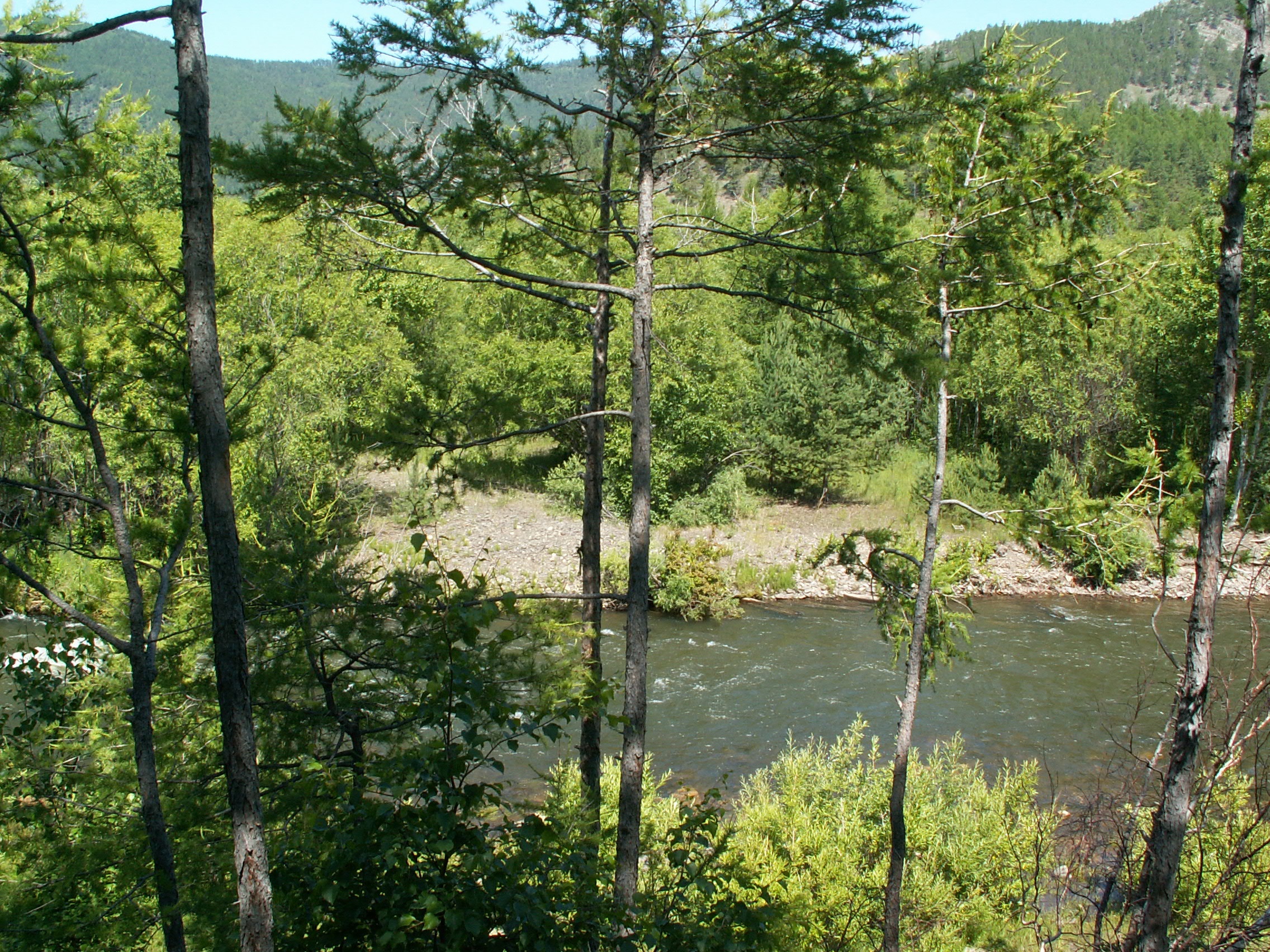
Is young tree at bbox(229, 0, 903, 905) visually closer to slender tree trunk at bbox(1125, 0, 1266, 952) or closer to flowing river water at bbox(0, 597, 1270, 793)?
slender tree trunk at bbox(1125, 0, 1266, 952)

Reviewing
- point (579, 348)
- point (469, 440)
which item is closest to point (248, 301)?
point (579, 348)

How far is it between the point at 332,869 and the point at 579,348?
20554 millimetres

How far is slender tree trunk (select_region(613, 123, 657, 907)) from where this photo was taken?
5590 mm

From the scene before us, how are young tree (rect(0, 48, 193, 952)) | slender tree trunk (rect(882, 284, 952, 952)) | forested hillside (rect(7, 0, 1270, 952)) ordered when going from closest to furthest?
forested hillside (rect(7, 0, 1270, 952)) → young tree (rect(0, 48, 193, 952)) → slender tree trunk (rect(882, 284, 952, 952))

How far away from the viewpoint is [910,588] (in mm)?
8969

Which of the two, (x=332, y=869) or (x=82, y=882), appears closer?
(x=332, y=869)

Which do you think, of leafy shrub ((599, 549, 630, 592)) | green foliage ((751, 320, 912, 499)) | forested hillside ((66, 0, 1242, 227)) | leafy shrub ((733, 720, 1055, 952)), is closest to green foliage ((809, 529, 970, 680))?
leafy shrub ((733, 720, 1055, 952))

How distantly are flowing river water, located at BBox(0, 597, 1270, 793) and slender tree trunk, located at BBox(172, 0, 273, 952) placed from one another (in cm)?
773

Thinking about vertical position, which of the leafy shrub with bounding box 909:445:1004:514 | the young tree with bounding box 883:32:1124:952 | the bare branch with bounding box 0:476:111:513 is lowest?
the leafy shrub with bounding box 909:445:1004:514

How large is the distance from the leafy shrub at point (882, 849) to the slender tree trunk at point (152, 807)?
4073mm

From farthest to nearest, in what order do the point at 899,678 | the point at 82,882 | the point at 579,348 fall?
1. the point at 579,348
2. the point at 899,678
3. the point at 82,882

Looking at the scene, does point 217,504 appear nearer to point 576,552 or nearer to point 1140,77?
point 576,552

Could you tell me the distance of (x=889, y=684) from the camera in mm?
15141

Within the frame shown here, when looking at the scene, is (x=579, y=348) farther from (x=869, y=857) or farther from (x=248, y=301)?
(x=869, y=857)
